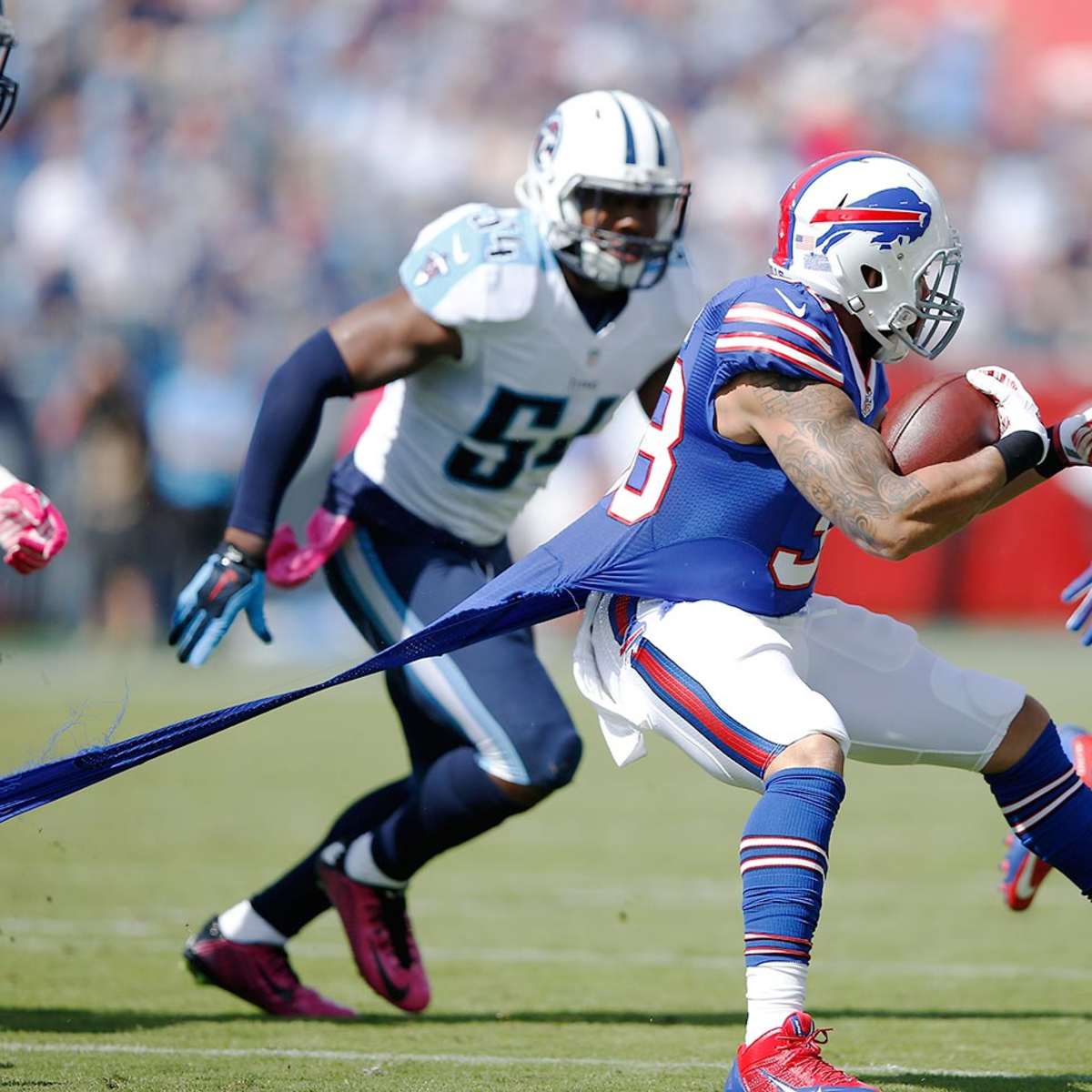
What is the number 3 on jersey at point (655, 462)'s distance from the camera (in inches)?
143

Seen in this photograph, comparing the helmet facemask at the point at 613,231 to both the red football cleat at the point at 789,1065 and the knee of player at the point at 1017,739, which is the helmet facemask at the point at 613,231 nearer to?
the knee of player at the point at 1017,739

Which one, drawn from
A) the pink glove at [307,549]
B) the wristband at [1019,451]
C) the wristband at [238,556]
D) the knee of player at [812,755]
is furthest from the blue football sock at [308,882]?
the wristband at [1019,451]

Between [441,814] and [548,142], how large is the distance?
1709mm

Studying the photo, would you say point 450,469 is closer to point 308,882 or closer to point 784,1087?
point 308,882

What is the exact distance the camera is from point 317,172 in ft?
45.9

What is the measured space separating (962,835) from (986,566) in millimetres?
7131

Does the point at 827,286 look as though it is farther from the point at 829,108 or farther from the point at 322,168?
the point at 829,108

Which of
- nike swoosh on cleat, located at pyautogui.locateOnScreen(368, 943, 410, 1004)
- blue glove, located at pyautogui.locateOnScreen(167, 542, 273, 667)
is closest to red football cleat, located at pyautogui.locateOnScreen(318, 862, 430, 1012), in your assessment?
nike swoosh on cleat, located at pyautogui.locateOnScreen(368, 943, 410, 1004)

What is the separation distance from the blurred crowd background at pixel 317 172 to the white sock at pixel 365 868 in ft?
22.2

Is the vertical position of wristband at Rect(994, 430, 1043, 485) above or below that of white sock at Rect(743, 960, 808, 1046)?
above

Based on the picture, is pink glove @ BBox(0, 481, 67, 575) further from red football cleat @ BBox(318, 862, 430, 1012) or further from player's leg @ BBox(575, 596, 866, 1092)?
red football cleat @ BBox(318, 862, 430, 1012)

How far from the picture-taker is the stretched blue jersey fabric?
345 centimetres

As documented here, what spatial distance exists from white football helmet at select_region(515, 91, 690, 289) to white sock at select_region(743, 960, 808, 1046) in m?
2.01

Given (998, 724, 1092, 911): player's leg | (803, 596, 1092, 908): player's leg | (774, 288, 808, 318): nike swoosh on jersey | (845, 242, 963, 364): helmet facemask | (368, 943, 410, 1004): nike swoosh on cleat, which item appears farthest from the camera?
(368, 943, 410, 1004): nike swoosh on cleat
